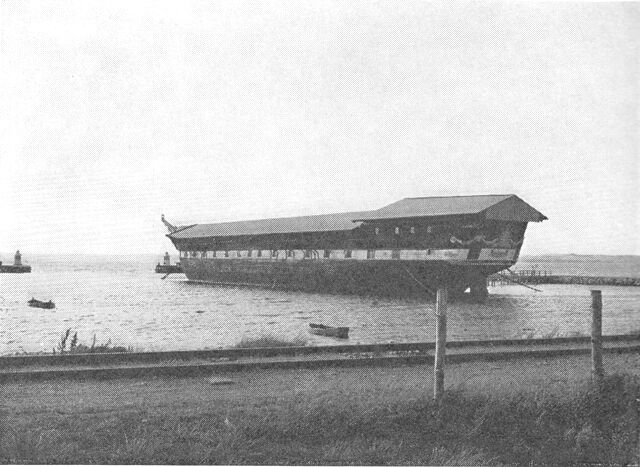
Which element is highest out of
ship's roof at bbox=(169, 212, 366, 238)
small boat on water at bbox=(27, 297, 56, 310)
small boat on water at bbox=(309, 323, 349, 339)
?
ship's roof at bbox=(169, 212, 366, 238)

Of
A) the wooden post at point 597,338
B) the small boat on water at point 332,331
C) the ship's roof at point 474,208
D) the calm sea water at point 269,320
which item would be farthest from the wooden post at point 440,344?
the ship's roof at point 474,208

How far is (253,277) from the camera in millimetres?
49281

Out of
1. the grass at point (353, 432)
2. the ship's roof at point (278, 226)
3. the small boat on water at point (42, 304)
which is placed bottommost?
the small boat on water at point (42, 304)

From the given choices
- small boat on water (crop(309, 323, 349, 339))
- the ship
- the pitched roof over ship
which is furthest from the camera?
the ship

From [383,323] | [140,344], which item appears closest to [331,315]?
[383,323]

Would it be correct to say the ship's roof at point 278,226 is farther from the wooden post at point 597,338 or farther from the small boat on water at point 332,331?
the wooden post at point 597,338

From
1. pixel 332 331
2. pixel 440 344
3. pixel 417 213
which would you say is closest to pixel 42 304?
pixel 332 331

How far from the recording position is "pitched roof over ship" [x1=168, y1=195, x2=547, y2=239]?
33.1 metres

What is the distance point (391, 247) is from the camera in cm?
3734

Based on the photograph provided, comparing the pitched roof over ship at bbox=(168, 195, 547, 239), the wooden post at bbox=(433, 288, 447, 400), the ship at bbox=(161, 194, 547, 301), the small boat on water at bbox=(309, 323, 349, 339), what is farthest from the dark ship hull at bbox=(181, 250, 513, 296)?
the wooden post at bbox=(433, 288, 447, 400)

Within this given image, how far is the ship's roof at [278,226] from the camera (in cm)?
4209

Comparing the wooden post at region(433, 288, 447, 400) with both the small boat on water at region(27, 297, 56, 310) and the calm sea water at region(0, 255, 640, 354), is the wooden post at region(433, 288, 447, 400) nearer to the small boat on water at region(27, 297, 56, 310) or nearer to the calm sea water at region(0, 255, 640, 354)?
the calm sea water at region(0, 255, 640, 354)

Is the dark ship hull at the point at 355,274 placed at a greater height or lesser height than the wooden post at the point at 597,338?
lesser

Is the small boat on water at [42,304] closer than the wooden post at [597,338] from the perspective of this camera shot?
No
